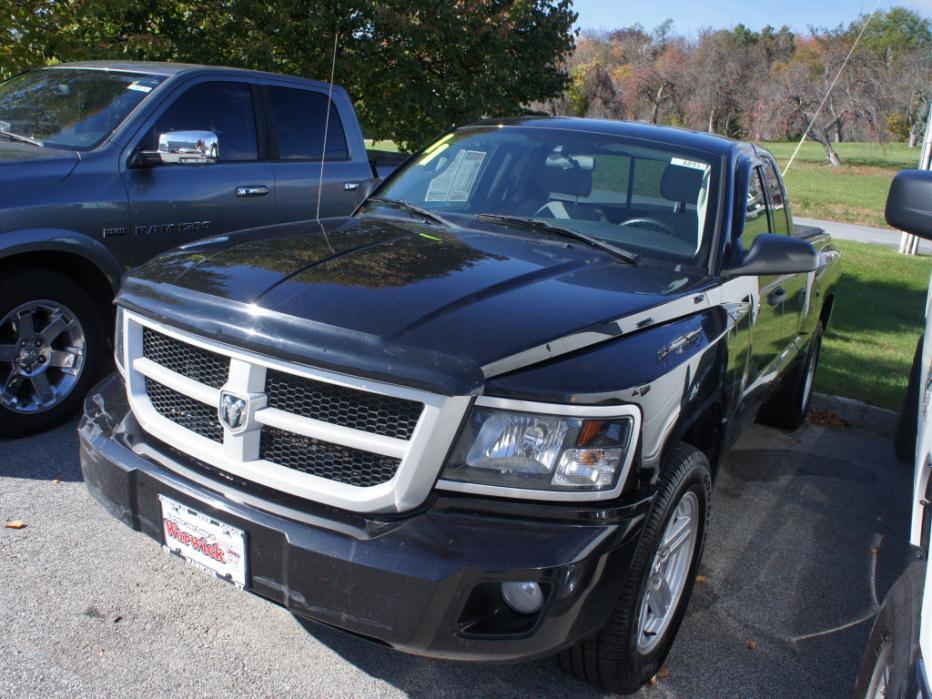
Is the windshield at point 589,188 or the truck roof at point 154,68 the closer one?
the windshield at point 589,188

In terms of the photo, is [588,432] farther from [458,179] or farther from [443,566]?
[458,179]

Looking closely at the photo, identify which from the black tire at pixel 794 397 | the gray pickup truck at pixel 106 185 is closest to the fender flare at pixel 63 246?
the gray pickup truck at pixel 106 185

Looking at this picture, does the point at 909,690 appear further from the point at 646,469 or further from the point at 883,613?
the point at 646,469

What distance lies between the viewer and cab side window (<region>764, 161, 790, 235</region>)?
464 cm

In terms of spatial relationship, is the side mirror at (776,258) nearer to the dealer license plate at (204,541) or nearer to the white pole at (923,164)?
the dealer license plate at (204,541)

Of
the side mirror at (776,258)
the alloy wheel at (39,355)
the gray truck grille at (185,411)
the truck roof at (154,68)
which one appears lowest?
the alloy wheel at (39,355)

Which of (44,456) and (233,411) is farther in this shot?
(44,456)

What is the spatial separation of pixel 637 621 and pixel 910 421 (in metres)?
3.41

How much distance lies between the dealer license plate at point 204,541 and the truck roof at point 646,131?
259cm

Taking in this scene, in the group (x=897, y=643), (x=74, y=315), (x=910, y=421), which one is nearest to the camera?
(x=897, y=643)

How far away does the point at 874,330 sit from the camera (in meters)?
8.52

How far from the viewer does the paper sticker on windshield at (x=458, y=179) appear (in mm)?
4074

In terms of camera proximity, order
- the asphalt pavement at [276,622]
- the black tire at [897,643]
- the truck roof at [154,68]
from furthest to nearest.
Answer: the truck roof at [154,68]
the asphalt pavement at [276,622]
the black tire at [897,643]

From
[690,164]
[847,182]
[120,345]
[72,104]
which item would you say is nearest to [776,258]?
[690,164]
